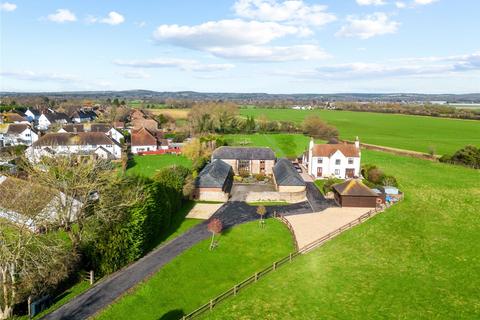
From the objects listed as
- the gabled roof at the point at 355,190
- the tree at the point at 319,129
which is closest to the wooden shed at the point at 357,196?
the gabled roof at the point at 355,190

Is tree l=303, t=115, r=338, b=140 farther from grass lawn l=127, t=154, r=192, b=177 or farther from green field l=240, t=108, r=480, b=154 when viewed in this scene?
grass lawn l=127, t=154, r=192, b=177

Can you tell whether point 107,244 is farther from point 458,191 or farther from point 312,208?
point 458,191

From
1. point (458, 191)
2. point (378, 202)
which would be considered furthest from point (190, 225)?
point (458, 191)

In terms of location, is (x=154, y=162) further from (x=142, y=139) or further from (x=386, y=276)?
(x=386, y=276)

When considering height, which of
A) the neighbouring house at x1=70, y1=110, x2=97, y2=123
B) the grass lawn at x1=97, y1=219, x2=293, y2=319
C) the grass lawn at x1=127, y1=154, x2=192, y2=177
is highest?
the neighbouring house at x1=70, y1=110, x2=97, y2=123

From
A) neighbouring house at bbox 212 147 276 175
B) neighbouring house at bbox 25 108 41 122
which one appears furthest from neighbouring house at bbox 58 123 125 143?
neighbouring house at bbox 25 108 41 122

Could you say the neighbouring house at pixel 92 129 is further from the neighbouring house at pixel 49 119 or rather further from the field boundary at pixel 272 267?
the field boundary at pixel 272 267
